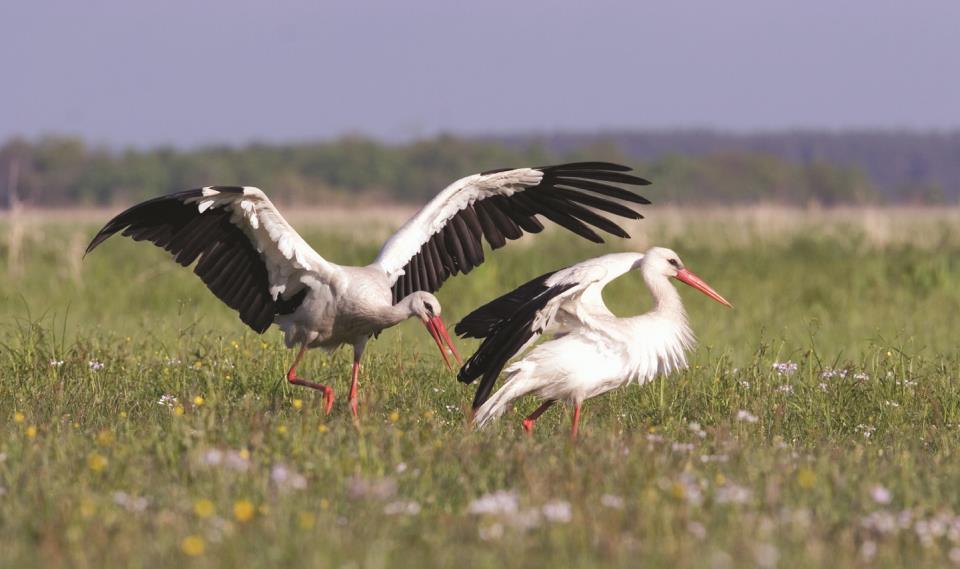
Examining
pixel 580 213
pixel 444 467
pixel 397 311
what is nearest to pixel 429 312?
pixel 397 311

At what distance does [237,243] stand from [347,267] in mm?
598

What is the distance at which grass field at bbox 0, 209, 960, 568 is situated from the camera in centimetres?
362

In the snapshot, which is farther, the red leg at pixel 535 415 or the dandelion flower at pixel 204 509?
the red leg at pixel 535 415

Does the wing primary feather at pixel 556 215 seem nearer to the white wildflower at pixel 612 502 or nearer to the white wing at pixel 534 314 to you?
the white wing at pixel 534 314

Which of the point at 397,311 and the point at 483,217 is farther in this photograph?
the point at 483,217

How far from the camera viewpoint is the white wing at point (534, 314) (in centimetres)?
608

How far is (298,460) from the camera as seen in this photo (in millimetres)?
4668

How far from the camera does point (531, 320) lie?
6.08 metres

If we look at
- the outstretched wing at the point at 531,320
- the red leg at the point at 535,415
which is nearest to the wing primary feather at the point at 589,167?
the outstretched wing at the point at 531,320

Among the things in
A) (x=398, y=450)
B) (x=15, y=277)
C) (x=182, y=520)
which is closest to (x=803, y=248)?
(x=15, y=277)

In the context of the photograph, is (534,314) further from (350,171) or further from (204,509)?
(350,171)

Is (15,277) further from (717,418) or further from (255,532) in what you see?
(255,532)

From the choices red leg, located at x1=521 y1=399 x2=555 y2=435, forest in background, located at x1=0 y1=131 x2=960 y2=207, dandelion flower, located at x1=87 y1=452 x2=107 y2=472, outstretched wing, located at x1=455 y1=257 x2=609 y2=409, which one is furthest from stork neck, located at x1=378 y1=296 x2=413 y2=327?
forest in background, located at x1=0 y1=131 x2=960 y2=207

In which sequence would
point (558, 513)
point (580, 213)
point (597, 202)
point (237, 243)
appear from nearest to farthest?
point (558, 513) → point (237, 243) → point (597, 202) → point (580, 213)
